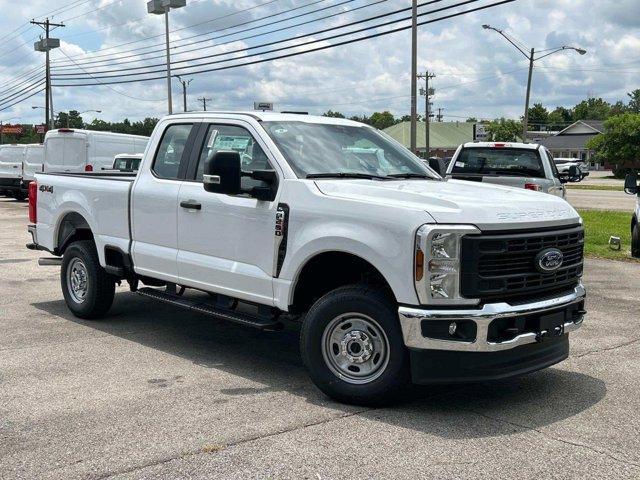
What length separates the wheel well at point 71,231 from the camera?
7.84m

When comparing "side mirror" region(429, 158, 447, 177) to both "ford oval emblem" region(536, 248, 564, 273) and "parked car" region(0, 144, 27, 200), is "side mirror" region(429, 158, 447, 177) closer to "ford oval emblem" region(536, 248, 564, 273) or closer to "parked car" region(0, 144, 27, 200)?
"ford oval emblem" region(536, 248, 564, 273)

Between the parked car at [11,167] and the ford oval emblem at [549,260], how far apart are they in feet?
87.9

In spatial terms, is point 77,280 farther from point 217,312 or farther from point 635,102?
point 635,102

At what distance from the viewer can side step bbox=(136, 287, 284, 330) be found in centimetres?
573

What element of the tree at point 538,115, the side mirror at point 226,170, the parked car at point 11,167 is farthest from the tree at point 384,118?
the side mirror at point 226,170

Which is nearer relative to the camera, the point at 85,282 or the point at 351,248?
the point at 351,248

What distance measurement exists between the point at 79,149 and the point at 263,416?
19.8 metres

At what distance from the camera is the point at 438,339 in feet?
15.5

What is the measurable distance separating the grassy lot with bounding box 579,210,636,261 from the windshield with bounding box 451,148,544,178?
5.97 feet

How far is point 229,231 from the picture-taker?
597 cm

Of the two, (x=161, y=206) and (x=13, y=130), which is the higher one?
(x=13, y=130)

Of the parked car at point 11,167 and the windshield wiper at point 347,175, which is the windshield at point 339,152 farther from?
the parked car at point 11,167

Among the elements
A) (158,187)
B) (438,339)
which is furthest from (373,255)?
(158,187)

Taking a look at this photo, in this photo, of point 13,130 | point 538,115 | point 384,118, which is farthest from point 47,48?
point 538,115
